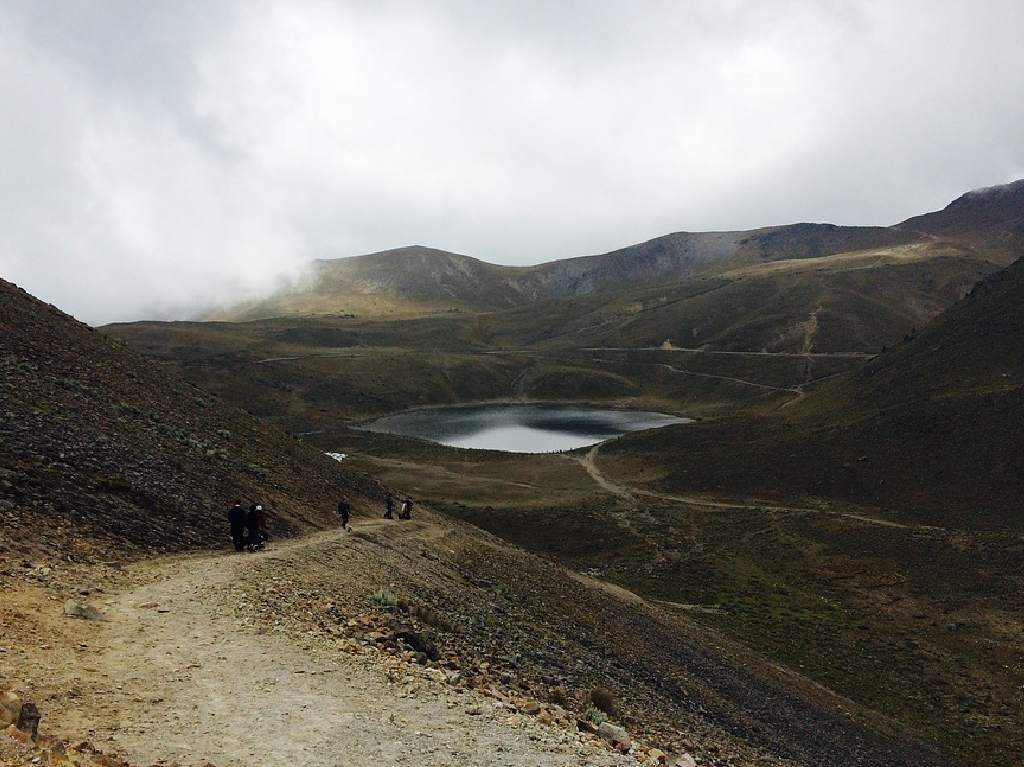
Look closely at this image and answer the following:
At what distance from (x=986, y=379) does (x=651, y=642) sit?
67148 millimetres

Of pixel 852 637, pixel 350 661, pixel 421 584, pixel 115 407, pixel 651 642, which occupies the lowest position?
pixel 852 637

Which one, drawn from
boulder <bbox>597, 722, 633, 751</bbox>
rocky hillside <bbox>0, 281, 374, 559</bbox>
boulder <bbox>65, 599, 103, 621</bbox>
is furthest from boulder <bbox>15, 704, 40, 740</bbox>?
boulder <bbox>597, 722, 633, 751</bbox>

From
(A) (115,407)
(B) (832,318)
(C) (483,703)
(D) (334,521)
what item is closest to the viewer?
(C) (483,703)

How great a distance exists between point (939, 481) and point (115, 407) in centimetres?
6783

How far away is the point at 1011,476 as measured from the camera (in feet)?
191

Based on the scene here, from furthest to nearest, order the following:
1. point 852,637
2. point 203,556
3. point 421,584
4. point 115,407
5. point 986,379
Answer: point 986,379 → point 852,637 → point 115,407 → point 421,584 → point 203,556

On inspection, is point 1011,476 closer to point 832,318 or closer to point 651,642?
point 651,642

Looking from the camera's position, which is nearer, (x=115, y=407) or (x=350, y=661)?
(x=350, y=661)

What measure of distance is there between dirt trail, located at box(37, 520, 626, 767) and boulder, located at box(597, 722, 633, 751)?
92 cm

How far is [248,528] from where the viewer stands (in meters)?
20.7

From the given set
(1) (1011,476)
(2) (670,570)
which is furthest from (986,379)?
(2) (670,570)

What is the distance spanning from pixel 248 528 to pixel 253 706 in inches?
428

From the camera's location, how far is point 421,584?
21547mm

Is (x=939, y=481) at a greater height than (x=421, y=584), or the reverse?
(x=421, y=584)
